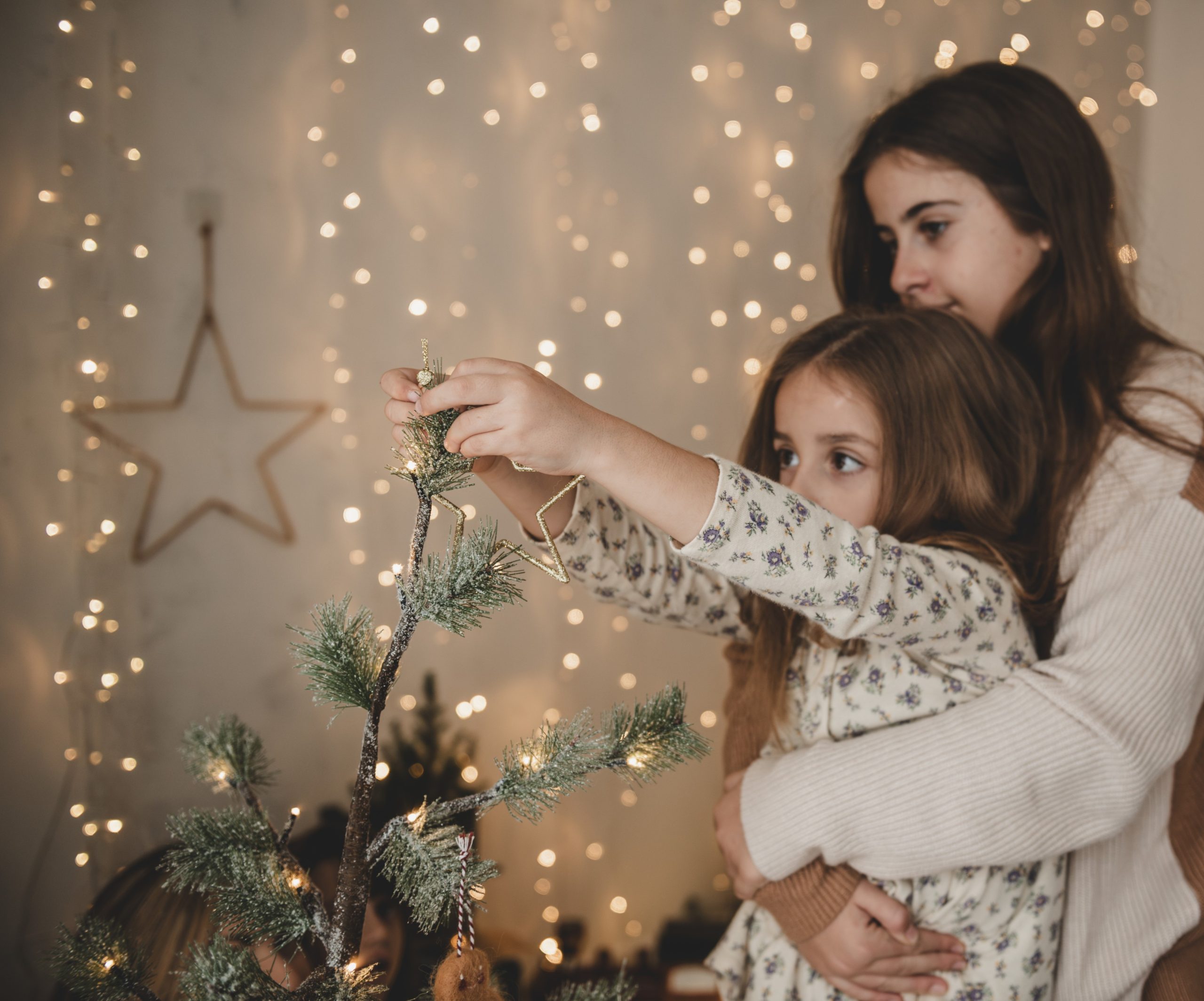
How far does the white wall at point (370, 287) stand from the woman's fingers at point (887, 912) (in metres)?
1.19

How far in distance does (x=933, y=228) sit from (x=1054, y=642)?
65 centimetres

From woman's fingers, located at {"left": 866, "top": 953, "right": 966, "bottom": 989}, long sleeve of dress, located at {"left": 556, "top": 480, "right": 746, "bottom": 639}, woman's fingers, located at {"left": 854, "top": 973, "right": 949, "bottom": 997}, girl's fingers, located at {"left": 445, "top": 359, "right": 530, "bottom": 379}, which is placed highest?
girl's fingers, located at {"left": 445, "top": 359, "right": 530, "bottom": 379}

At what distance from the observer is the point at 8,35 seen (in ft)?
4.84

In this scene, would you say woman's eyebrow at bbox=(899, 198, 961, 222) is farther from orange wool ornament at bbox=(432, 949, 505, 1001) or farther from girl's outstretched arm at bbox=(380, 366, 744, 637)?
orange wool ornament at bbox=(432, 949, 505, 1001)

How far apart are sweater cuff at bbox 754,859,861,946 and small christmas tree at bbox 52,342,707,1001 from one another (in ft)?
1.36

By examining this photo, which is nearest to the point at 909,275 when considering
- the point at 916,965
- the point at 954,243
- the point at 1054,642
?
the point at 954,243

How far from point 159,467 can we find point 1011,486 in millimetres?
1668

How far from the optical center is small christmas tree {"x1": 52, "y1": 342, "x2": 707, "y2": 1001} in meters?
0.55

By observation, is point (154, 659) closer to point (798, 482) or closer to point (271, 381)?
point (271, 381)

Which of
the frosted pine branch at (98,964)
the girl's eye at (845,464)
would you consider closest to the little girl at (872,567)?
the girl's eye at (845,464)

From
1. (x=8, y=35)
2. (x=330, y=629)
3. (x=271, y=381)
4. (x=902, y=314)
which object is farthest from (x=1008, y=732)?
(x=8, y=35)

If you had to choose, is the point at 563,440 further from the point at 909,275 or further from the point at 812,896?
the point at 909,275

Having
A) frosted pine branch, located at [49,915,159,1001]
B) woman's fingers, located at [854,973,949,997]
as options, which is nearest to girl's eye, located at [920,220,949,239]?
woman's fingers, located at [854,973,949,997]

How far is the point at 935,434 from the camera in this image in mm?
1030
